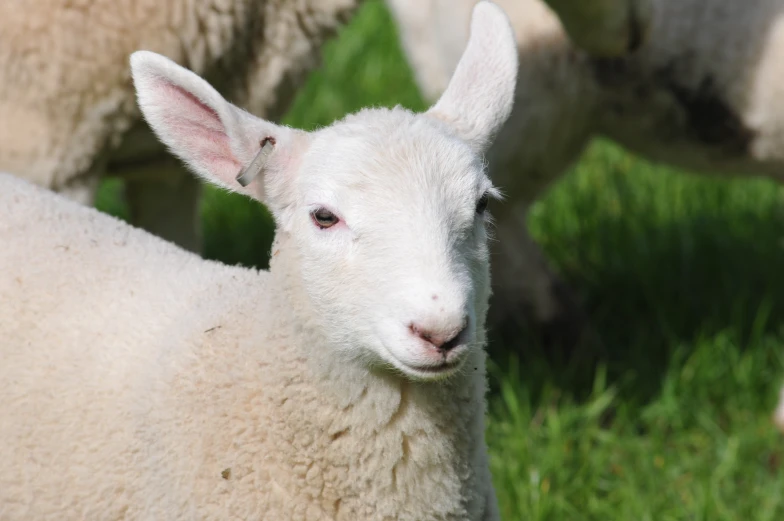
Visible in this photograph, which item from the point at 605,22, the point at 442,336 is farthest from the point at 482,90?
the point at 605,22

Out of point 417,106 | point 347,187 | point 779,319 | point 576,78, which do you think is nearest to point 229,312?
point 347,187

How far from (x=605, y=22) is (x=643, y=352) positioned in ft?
4.82

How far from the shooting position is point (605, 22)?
153 inches

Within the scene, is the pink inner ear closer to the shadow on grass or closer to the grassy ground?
the grassy ground

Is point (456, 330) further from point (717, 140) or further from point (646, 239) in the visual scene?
A: point (646, 239)

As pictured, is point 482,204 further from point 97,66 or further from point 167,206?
point 167,206

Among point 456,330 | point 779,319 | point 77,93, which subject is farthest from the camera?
point 779,319

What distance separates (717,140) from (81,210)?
8.30ft

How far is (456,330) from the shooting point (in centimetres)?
216

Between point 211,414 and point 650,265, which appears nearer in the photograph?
point 211,414

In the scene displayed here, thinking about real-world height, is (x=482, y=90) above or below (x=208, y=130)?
above

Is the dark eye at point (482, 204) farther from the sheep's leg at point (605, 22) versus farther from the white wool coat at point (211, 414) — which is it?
the sheep's leg at point (605, 22)

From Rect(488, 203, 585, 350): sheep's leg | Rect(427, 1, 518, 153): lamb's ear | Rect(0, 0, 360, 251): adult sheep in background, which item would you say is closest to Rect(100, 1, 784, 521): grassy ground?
Rect(488, 203, 585, 350): sheep's leg

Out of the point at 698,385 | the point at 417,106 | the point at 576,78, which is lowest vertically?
the point at 417,106
